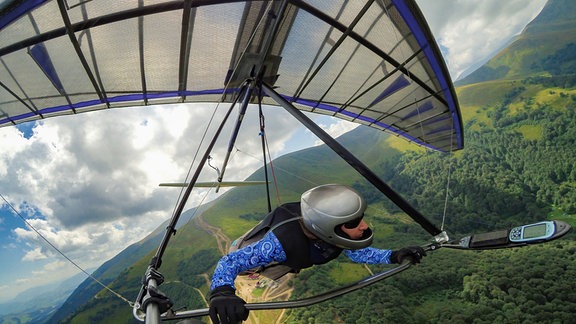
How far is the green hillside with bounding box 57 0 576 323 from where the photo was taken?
53188 mm

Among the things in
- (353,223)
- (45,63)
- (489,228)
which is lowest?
(353,223)

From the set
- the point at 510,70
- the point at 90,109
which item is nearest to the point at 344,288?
the point at 90,109

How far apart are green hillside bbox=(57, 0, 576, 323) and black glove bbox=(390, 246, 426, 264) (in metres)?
23.1

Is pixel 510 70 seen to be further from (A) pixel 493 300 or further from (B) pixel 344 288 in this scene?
(B) pixel 344 288

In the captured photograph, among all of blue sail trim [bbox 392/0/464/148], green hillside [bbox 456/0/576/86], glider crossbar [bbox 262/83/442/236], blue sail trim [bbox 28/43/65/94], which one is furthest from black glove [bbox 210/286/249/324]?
green hillside [bbox 456/0/576/86]

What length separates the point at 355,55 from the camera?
588cm

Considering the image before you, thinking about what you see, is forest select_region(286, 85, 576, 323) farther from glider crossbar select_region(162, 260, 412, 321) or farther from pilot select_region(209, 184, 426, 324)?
glider crossbar select_region(162, 260, 412, 321)

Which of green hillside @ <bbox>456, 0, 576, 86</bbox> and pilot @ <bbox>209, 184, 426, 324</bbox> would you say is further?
green hillside @ <bbox>456, 0, 576, 86</bbox>

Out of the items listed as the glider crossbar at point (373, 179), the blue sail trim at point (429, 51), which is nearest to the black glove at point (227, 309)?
the glider crossbar at point (373, 179)

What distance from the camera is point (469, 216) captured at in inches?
3132

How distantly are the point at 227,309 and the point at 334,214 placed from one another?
1.19m

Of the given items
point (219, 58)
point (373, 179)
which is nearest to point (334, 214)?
point (373, 179)

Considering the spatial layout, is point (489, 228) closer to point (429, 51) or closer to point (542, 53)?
point (429, 51)

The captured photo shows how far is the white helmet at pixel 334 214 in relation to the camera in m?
2.59
